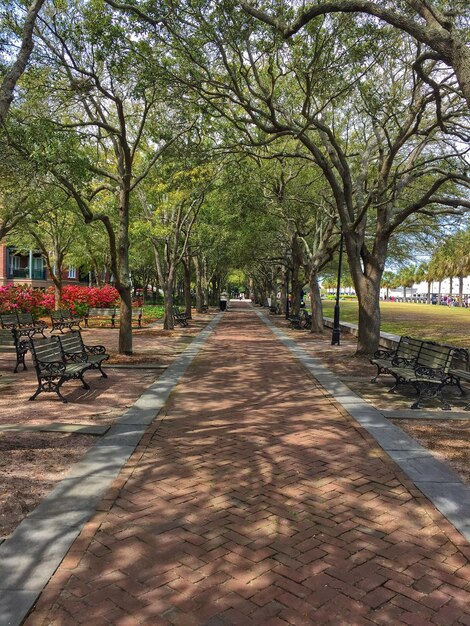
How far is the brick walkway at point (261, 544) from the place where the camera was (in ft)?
10.3

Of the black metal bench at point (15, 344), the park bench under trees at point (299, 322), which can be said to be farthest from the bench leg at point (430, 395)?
the park bench under trees at point (299, 322)

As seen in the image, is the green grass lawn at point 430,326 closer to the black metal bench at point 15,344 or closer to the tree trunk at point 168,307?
the tree trunk at point 168,307

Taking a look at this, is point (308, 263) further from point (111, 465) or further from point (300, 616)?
point (300, 616)

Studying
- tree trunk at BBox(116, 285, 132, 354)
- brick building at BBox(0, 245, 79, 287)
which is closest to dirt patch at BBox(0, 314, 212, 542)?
tree trunk at BBox(116, 285, 132, 354)

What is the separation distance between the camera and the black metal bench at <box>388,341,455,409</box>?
8.73m

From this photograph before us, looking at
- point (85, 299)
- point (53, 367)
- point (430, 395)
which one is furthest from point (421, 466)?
point (85, 299)

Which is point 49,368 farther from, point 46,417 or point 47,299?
point 47,299

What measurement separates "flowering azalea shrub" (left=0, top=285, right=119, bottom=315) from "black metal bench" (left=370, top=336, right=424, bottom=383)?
1896cm

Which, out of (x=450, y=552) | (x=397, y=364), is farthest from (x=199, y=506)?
(x=397, y=364)

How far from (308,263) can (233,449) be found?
20.9m

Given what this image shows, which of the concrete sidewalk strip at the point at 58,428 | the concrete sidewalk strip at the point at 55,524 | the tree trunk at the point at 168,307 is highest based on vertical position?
the tree trunk at the point at 168,307

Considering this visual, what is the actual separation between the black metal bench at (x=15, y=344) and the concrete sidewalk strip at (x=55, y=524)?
5.57 metres

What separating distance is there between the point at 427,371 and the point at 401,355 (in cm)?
214

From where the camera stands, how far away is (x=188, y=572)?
354 centimetres
